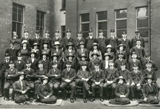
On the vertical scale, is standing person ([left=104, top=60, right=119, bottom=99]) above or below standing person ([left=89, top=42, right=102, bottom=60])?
below

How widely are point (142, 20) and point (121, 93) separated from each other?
7713 millimetres

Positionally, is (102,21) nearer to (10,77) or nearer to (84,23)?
(84,23)

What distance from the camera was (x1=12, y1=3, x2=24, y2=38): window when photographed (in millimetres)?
15312

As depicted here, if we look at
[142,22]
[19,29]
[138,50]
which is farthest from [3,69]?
[142,22]

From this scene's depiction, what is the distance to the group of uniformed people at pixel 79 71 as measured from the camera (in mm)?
8539

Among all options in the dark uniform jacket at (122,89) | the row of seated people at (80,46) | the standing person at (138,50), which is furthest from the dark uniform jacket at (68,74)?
the standing person at (138,50)

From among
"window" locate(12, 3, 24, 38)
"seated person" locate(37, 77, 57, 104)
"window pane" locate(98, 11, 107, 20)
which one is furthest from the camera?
"window pane" locate(98, 11, 107, 20)

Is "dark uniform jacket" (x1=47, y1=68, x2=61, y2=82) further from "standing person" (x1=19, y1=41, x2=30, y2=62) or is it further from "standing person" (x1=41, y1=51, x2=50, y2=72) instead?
"standing person" (x1=19, y1=41, x2=30, y2=62)

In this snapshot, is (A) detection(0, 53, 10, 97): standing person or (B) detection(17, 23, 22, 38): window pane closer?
(A) detection(0, 53, 10, 97): standing person

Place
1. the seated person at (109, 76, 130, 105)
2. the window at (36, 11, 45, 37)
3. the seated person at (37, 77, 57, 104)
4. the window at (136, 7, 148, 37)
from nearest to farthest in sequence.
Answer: the seated person at (109, 76, 130, 105) → the seated person at (37, 77, 57, 104) → the window at (136, 7, 148, 37) → the window at (36, 11, 45, 37)

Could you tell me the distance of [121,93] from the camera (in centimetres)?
839

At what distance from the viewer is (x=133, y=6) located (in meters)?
15.1

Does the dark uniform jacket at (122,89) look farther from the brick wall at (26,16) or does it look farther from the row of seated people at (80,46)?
the brick wall at (26,16)

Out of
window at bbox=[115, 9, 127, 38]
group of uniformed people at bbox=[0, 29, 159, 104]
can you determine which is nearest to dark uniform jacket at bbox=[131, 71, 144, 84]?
group of uniformed people at bbox=[0, 29, 159, 104]
